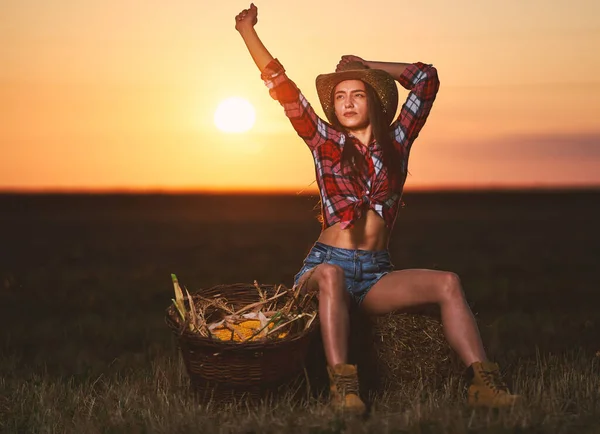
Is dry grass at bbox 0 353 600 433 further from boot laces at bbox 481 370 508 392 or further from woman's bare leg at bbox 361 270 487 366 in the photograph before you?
woman's bare leg at bbox 361 270 487 366

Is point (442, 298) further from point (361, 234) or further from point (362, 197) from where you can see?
point (362, 197)

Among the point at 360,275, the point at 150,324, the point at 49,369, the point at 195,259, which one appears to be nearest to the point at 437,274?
the point at 360,275

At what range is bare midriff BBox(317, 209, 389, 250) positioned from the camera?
555 centimetres

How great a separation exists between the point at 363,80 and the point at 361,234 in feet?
3.93

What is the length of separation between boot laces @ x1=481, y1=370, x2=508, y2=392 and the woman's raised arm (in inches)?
110

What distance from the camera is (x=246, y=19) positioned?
5.97 m

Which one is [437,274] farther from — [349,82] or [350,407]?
[349,82]

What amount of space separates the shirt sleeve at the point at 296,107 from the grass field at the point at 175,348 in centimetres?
196

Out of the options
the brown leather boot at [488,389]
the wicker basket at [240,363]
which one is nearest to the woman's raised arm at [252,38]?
the wicker basket at [240,363]

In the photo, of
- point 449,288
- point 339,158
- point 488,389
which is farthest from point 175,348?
point 488,389

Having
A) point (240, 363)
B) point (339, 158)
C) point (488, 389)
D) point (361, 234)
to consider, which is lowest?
point (488, 389)

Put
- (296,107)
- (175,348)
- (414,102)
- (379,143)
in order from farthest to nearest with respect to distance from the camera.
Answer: (175,348), (414,102), (296,107), (379,143)

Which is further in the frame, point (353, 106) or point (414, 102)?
point (414, 102)

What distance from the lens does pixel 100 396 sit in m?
5.81
